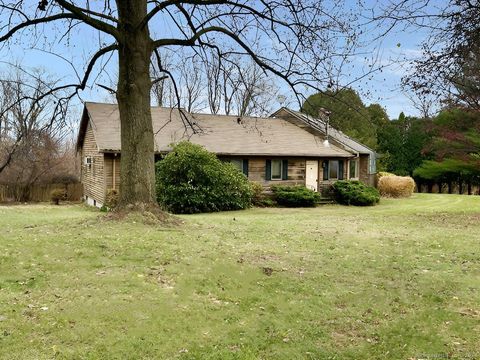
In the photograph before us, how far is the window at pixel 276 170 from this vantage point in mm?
25750

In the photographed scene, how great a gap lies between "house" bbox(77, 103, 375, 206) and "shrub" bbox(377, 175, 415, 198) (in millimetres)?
2477

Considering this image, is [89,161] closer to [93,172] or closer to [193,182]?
[93,172]

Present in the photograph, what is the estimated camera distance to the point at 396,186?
30.4 meters

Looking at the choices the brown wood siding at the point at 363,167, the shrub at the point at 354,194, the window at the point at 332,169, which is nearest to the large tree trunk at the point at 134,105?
the shrub at the point at 354,194

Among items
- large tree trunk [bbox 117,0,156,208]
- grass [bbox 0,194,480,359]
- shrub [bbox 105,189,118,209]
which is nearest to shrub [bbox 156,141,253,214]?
shrub [bbox 105,189,118,209]

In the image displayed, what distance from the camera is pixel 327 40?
9.56 m

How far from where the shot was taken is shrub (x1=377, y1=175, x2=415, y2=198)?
30.4 metres

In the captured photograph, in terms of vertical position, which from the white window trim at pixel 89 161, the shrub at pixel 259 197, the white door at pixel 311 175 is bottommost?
the shrub at pixel 259 197

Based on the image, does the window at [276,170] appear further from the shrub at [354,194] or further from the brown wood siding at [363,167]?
the brown wood siding at [363,167]

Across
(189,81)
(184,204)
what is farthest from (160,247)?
(189,81)

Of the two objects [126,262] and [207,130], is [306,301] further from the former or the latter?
[207,130]

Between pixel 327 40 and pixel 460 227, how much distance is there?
8006mm

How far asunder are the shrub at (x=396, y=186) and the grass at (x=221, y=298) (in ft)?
71.4

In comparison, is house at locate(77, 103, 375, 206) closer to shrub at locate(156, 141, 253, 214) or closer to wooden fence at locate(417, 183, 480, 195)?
shrub at locate(156, 141, 253, 214)
